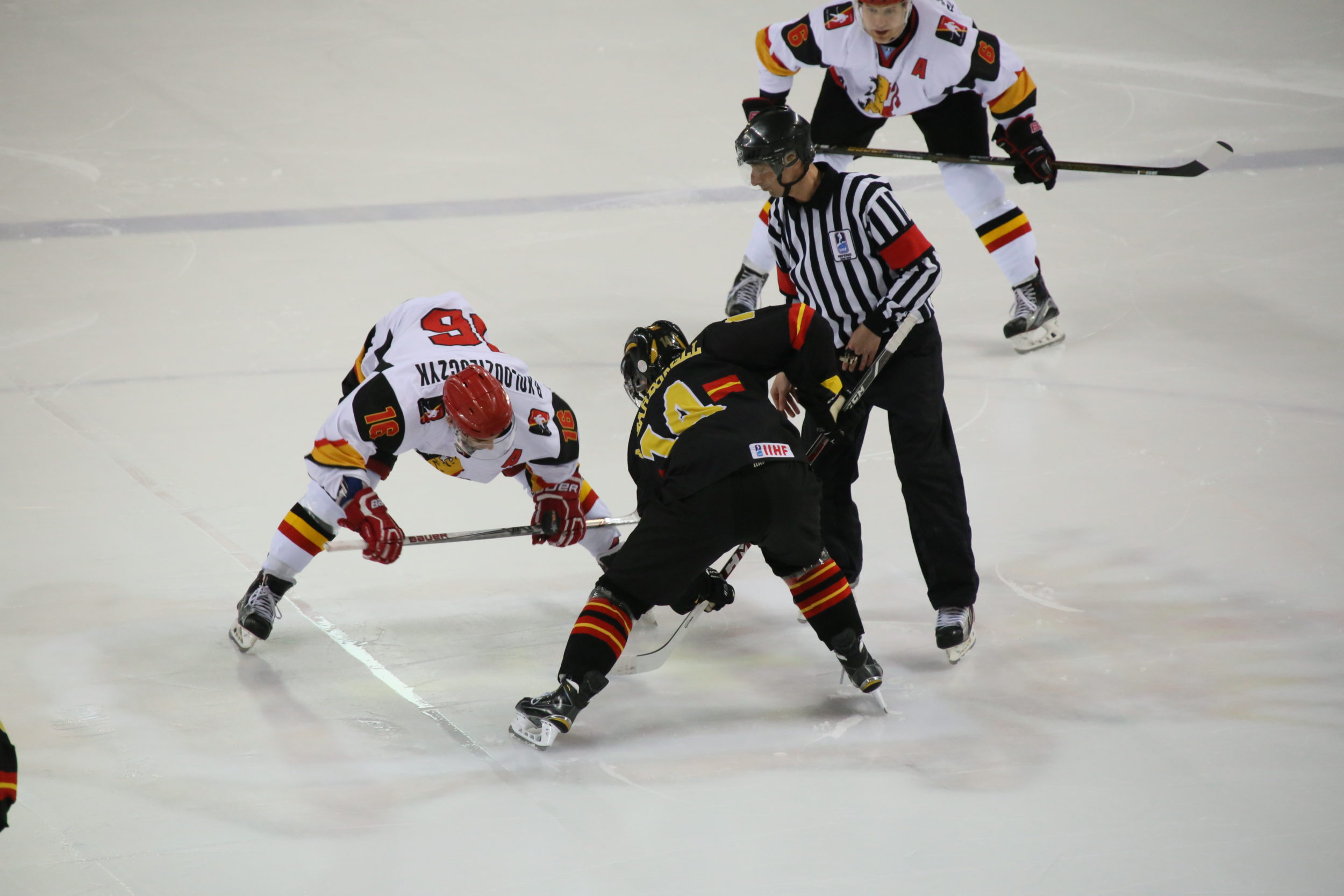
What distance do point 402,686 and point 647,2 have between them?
5969 millimetres

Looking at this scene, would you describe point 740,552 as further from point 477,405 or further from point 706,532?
point 477,405

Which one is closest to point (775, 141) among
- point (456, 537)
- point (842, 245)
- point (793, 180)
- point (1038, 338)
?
point (793, 180)

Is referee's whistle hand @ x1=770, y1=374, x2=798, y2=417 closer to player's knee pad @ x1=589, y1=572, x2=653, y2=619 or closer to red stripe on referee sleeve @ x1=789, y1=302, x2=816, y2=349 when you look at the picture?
red stripe on referee sleeve @ x1=789, y1=302, x2=816, y2=349

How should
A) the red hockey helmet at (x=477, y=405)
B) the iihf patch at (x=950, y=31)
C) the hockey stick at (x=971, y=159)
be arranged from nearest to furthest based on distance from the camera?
the red hockey helmet at (x=477, y=405) < the iihf patch at (x=950, y=31) < the hockey stick at (x=971, y=159)

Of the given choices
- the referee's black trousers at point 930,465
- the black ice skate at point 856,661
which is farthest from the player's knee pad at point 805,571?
the referee's black trousers at point 930,465

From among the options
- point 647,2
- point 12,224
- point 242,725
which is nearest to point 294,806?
point 242,725

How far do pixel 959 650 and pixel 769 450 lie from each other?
0.71 metres

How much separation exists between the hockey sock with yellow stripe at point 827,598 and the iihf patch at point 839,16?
7.18 ft

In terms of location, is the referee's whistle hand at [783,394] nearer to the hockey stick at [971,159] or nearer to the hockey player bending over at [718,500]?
the hockey player bending over at [718,500]

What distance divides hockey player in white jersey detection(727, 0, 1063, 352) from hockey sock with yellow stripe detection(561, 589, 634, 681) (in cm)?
165

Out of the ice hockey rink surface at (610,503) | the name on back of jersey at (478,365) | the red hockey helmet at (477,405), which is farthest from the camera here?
the name on back of jersey at (478,365)

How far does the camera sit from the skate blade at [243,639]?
324cm

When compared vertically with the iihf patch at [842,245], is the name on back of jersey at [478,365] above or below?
below

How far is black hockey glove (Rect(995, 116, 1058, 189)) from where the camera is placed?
4660 mm
